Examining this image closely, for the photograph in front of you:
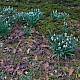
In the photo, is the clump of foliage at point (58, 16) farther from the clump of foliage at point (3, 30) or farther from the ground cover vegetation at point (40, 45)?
the clump of foliage at point (3, 30)

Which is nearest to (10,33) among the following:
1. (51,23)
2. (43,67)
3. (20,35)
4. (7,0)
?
(20,35)

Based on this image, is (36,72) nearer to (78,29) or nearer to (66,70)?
(66,70)

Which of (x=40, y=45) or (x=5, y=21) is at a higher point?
(x=5, y=21)

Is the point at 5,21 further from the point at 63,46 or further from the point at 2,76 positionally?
the point at 2,76

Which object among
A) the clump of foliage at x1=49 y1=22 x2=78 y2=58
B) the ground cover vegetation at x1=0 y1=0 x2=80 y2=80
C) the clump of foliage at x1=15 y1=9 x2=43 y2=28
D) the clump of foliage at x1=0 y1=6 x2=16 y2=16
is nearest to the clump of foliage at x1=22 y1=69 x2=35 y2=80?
the ground cover vegetation at x1=0 y1=0 x2=80 y2=80

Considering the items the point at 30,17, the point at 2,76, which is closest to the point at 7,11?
the point at 30,17

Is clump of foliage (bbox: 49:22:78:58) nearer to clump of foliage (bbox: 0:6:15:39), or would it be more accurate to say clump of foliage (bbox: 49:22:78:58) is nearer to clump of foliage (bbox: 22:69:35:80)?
clump of foliage (bbox: 22:69:35:80)

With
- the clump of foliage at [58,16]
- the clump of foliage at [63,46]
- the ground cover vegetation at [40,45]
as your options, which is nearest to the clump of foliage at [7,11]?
the ground cover vegetation at [40,45]

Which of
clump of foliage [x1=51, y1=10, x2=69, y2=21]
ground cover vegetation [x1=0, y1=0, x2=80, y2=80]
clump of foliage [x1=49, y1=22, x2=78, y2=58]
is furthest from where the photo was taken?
clump of foliage [x1=51, y1=10, x2=69, y2=21]
